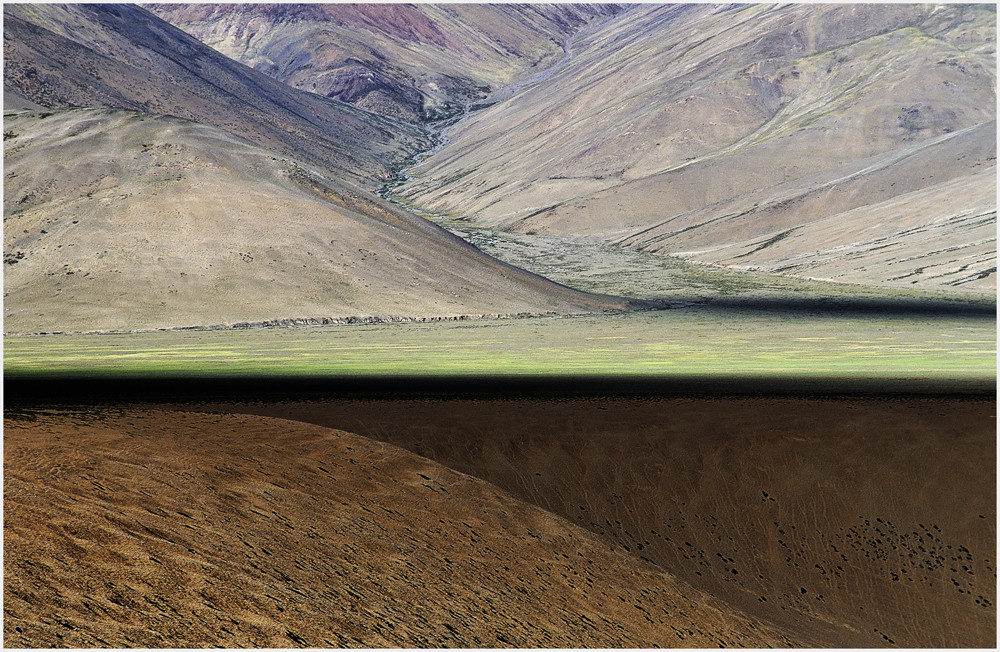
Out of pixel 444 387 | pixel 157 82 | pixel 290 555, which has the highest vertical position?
pixel 157 82

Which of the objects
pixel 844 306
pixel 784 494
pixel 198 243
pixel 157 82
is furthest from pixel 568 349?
pixel 157 82

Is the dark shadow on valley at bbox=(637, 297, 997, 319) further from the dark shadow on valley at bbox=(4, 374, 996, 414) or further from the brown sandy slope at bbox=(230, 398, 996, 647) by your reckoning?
the brown sandy slope at bbox=(230, 398, 996, 647)

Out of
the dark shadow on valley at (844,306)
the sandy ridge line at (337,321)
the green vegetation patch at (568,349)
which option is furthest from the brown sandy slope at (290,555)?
the dark shadow on valley at (844,306)

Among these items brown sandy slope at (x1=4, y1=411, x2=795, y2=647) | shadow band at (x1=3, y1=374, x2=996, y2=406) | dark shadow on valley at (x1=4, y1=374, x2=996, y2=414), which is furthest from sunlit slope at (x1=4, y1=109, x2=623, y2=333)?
brown sandy slope at (x1=4, y1=411, x2=795, y2=647)

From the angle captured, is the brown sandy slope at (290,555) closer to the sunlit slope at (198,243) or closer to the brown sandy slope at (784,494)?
the brown sandy slope at (784,494)

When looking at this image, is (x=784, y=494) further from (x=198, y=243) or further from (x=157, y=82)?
(x=157, y=82)
